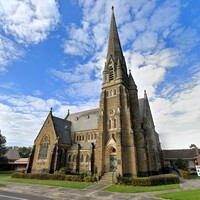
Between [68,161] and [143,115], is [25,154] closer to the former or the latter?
[68,161]

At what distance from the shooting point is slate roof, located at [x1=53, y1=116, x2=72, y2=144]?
1446 inches

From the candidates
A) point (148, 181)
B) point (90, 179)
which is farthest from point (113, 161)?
point (148, 181)

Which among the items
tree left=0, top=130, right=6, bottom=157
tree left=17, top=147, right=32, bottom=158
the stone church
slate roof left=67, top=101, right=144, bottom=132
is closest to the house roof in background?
the stone church

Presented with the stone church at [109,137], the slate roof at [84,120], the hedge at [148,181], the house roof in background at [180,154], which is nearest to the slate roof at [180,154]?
the house roof in background at [180,154]

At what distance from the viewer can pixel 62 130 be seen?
1533 inches

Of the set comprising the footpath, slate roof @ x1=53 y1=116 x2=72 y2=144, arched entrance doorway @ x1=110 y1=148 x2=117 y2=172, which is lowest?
the footpath

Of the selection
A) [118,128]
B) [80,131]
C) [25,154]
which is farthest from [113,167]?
[25,154]

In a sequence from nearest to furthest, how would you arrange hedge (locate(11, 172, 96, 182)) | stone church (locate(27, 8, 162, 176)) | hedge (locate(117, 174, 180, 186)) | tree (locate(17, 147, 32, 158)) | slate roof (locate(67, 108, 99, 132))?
hedge (locate(117, 174, 180, 186)) < hedge (locate(11, 172, 96, 182)) < stone church (locate(27, 8, 162, 176)) < slate roof (locate(67, 108, 99, 132)) < tree (locate(17, 147, 32, 158))

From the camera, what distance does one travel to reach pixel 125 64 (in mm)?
38500

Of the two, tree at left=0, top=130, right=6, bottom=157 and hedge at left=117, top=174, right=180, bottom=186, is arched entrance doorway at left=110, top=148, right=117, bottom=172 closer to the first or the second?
hedge at left=117, top=174, right=180, bottom=186

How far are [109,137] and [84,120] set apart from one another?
13095mm

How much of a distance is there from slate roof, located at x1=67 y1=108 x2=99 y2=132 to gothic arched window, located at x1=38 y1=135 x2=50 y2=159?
710 cm

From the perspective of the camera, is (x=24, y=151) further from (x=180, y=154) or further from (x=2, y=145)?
(x=180, y=154)

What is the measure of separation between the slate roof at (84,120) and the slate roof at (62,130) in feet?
5.86
